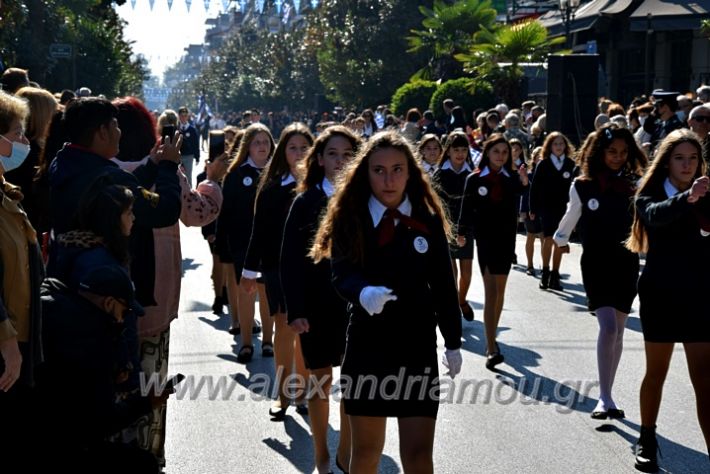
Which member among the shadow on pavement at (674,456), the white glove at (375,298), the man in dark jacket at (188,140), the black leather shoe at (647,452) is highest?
the white glove at (375,298)

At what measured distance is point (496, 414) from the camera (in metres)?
7.81

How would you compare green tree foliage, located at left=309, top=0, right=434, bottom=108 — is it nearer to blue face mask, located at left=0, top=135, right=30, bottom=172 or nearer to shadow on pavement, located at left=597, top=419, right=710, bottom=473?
shadow on pavement, located at left=597, top=419, right=710, bottom=473

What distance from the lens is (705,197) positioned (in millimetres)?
6234

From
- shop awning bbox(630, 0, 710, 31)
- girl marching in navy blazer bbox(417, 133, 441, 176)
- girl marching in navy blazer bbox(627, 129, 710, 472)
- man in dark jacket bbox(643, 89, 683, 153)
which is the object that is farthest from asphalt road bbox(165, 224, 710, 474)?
shop awning bbox(630, 0, 710, 31)

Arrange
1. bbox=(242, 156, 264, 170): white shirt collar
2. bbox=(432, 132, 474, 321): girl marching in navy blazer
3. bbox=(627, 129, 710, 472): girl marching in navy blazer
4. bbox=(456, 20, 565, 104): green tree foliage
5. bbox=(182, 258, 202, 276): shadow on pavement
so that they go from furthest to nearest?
bbox=(456, 20, 565, 104): green tree foliage → bbox=(182, 258, 202, 276): shadow on pavement → bbox=(432, 132, 474, 321): girl marching in navy blazer → bbox=(242, 156, 264, 170): white shirt collar → bbox=(627, 129, 710, 472): girl marching in navy blazer

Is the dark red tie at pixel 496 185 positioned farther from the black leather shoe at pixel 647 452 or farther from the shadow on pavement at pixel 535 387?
the black leather shoe at pixel 647 452

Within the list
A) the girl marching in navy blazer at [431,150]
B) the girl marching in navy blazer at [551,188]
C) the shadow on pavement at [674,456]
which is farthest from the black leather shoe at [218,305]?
the shadow on pavement at [674,456]

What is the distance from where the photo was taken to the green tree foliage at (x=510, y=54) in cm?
2645

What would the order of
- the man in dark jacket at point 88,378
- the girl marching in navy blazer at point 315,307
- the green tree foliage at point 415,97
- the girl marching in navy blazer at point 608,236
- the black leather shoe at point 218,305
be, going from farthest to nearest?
the green tree foliage at point 415,97, the black leather shoe at point 218,305, the girl marching in navy blazer at point 608,236, the girl marching in navy blazer at point 315,307, the man in dark jacket at point 88,378

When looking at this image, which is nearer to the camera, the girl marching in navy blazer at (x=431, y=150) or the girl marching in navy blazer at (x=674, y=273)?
the girl marching in navy blazer at (x=674, y=273)

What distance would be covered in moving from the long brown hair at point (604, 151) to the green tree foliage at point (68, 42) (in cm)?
1467

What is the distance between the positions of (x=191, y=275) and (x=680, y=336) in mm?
9575

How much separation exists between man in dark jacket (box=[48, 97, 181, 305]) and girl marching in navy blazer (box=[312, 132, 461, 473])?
821 mm

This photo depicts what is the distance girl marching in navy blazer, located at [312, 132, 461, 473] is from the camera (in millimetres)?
4840
